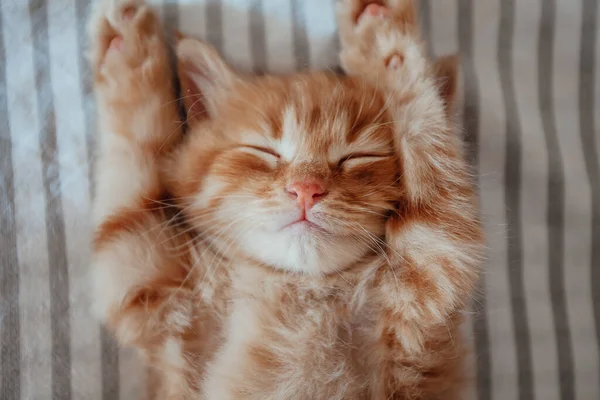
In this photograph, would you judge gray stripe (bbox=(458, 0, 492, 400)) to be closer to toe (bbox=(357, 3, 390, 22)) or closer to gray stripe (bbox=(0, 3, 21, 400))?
toe (bbox=(357, 3, 390, 22))

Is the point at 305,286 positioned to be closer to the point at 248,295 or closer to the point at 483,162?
the point at 248,295

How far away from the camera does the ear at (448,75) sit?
3.14ft

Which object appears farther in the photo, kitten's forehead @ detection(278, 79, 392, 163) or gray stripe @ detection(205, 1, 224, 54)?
gray stripe @ detection(205, 1, 224, 54)

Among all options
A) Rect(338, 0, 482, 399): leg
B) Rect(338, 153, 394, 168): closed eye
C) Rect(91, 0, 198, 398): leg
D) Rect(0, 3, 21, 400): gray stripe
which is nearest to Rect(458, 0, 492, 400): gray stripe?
Rect(338, 0, 482, 399): leg

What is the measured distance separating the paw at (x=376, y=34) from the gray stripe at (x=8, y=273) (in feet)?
2.13

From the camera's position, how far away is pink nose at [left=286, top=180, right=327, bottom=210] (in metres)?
0.76

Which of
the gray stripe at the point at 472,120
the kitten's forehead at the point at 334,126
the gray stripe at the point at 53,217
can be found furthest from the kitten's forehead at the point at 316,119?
the gray stripe at the point at 53,217

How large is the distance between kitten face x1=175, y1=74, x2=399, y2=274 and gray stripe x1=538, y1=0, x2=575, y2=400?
1.25 feet

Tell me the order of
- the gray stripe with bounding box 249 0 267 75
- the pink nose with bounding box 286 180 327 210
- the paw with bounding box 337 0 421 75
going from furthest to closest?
the gray stripe with bounding box 249 0 267 75, the paw with bounding box 337 0 421 75, the pink nose with bounding box 286 180 327 210

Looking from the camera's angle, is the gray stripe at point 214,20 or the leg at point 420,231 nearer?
the leg at point 420,231

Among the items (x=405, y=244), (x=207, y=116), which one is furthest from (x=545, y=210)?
(x=207, y=116)

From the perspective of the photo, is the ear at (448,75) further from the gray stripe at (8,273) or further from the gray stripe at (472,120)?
the gray stripe at (8,273)

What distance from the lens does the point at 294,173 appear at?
31.4 inches

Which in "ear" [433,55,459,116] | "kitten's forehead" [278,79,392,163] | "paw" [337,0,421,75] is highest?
"paw" [337,0,421,75]
